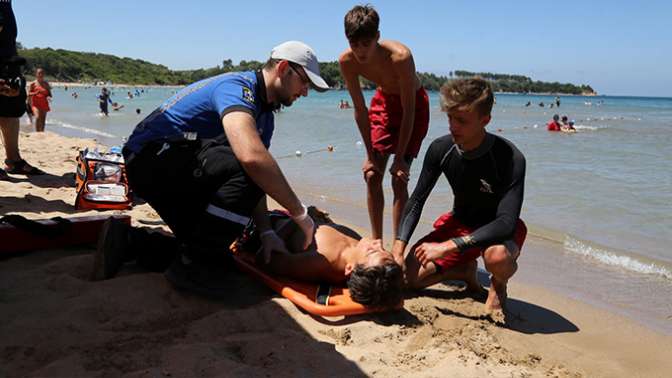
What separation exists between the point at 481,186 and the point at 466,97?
552mm

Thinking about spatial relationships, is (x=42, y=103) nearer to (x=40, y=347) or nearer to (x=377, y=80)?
(x=377, y=80)

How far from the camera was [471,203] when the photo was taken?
10.9 feet

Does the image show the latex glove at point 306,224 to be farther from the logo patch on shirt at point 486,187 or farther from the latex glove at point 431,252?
the logo patch on shirt at point 486,187

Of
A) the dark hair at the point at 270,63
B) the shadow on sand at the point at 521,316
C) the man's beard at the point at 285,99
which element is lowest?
the shadow on sand at the point at 521,316

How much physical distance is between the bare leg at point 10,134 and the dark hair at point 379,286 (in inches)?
192

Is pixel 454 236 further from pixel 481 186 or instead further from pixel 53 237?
pixel 53 237

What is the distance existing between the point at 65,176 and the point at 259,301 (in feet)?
14.6

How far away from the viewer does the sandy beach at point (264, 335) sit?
7.39 feet

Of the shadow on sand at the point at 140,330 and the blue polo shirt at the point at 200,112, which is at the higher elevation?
the blue polo shirt at the point at 200,112

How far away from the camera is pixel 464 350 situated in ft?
8.63

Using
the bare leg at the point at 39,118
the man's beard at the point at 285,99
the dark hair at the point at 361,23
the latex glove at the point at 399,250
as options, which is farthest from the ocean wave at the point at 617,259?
the bare leg at the point at 39,118

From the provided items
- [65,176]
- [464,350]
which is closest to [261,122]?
[464,350]

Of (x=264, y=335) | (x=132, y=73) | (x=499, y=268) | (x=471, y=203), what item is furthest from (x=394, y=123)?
(x=132, y=73)

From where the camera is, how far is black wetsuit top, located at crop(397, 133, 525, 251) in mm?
2994
